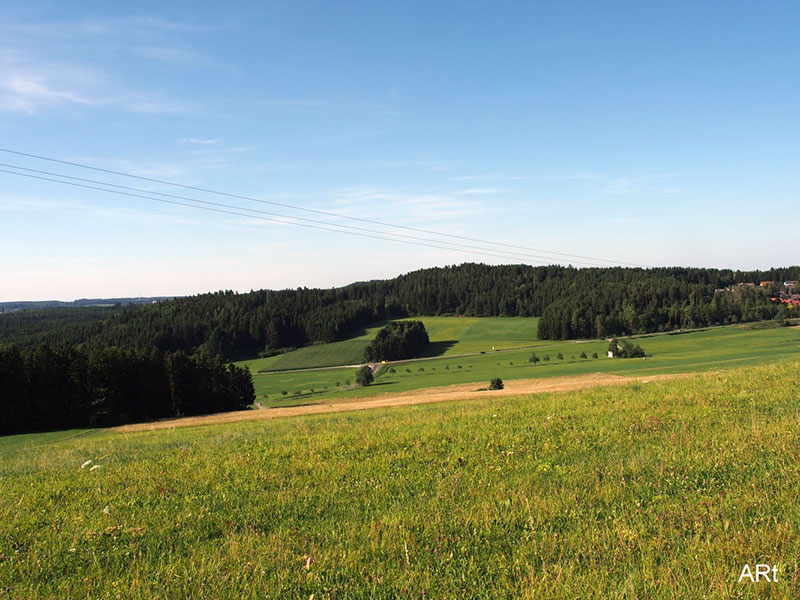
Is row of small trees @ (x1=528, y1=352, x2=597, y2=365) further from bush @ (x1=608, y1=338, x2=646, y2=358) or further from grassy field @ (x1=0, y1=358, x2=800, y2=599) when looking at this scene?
grassy field @ (x1=0, y1=358, x2=800, y2=599)

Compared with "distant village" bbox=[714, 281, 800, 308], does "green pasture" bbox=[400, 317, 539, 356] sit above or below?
below

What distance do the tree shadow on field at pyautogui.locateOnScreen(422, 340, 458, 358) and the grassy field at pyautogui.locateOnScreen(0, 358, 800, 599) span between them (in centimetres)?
12270

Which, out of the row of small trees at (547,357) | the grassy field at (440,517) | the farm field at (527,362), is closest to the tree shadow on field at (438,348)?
the farm field at (527,362)

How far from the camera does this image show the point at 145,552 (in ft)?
20.7

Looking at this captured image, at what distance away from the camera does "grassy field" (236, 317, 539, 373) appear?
13312cm

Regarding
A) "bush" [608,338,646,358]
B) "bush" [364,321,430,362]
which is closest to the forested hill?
"bush" [364,321,430,362]

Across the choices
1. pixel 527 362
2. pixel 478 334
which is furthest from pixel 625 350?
pixel 478 334

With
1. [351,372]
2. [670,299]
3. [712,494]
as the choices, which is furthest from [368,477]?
[670,299]

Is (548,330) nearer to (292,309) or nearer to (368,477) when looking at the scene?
(292,309)

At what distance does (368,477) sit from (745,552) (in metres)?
5.64

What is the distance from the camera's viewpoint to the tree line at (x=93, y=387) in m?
60.2

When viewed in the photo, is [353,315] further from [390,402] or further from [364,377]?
[390,402]

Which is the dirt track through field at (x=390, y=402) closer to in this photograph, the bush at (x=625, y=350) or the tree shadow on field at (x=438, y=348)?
the bush at (x=625, y=350)

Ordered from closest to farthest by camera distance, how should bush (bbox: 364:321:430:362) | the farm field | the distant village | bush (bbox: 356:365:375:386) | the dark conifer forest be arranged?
1. the dark conifer forest
2. the farm field
3. bush (bbox: 356:365:375:386)
4. bush (bbox: 364:321:430:362)
5. the distant village
